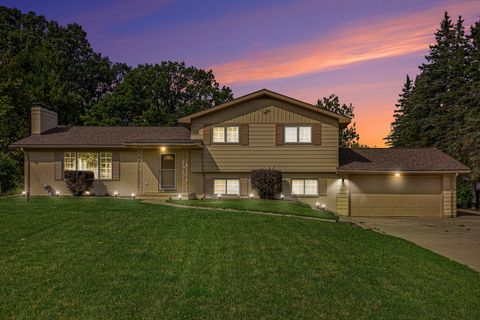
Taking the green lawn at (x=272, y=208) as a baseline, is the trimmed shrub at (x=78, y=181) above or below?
above

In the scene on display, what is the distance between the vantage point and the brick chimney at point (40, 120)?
75.2ft

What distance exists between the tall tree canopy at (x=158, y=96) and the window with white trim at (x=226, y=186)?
774 inches

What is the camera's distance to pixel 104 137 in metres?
22.5

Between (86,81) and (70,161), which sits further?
(86,81)

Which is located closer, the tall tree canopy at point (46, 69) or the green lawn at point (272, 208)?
the green lawn at point (272, 208)

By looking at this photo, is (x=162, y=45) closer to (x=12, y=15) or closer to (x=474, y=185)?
(x=474, y=185)

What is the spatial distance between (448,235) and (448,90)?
22.9m

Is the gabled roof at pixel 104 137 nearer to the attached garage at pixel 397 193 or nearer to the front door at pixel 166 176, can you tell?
the front door at pixel 166 176

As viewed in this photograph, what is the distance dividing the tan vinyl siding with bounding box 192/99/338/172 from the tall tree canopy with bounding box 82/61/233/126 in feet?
64.1

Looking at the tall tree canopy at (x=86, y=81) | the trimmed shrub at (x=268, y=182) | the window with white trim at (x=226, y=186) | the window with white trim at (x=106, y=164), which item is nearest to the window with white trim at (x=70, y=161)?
the window with white trim at (x=106, y=164)

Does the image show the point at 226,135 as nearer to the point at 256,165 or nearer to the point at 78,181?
the point at 256,165

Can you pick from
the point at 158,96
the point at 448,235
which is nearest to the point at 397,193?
the point at 448,235

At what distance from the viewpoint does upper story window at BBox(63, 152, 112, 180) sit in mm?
21500

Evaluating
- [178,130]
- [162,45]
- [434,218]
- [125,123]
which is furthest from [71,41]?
[434,218]
